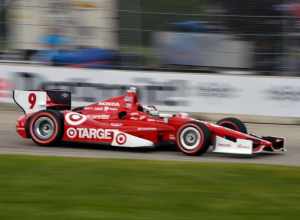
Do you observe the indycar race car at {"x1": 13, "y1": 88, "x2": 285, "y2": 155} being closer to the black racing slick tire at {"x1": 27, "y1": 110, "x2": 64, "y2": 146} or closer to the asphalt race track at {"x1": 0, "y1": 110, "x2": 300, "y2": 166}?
the black racing slick tire at {"x1": 27, "y1": 110, "x2": 64, "y2": 146}

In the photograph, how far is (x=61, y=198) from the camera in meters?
6.91

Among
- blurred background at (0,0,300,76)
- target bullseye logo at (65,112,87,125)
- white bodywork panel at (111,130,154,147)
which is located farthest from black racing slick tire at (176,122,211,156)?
blurred background at (0,0,300,76)

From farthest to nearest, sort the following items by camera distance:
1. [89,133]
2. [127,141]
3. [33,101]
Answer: [33,101], [89,133], [127,141]

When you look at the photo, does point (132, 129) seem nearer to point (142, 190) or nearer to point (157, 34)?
point (142, 190)

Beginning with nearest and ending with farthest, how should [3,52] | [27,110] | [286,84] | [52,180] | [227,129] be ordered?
1. [52,180]
2. [227,129]
3. [27,110]
4. [286,84]
5. [3,52]

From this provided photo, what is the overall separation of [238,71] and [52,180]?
721 centimetres

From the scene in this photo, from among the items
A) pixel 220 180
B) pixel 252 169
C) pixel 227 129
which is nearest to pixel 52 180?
pixel 220 180

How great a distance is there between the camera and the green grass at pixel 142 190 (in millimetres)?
6461

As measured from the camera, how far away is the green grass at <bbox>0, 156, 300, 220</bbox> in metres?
6.46

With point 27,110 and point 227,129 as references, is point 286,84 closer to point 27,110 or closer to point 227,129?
point 227,129

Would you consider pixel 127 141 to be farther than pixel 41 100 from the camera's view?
No

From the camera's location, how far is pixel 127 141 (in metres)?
10.4

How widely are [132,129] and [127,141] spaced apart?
164mm

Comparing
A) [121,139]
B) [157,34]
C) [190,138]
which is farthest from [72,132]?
[157,34]
